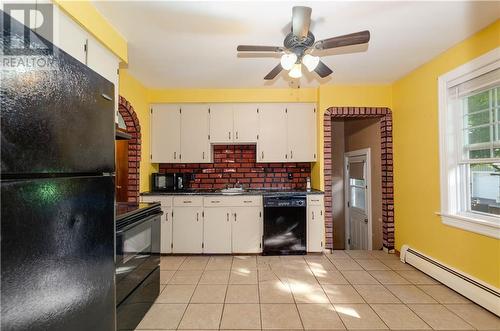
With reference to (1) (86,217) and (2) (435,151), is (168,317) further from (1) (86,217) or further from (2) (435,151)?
(2) (435,151)

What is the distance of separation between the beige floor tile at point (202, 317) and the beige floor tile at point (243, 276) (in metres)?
0.53

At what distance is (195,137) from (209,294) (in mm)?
2301

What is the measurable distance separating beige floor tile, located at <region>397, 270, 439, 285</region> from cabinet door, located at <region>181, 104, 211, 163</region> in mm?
3020

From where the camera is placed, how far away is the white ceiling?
1.97m

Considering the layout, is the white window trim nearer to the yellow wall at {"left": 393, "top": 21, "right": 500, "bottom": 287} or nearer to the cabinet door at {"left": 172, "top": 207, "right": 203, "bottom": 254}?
the yellow wall at {"left": 393, "top": 21, "right": 500, "bottom": 287}

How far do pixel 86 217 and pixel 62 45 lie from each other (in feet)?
4.56

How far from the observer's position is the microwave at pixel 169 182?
12.7 ft

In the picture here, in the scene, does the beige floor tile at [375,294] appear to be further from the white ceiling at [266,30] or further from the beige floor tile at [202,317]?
the white ceiling at [266,30]

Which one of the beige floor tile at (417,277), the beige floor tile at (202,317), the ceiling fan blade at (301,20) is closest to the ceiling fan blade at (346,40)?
the ceiling fan blade at (301,20)

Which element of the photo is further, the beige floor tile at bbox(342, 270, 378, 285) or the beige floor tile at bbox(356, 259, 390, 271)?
the beige floor tile at bbox(356, 259, 390, 271)

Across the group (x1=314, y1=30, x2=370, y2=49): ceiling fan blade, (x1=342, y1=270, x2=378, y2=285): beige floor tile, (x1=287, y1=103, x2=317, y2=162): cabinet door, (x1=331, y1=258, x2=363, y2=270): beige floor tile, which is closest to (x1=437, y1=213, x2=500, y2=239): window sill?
(x1=342, y1=270, x2=378, y2=285): beige floor tile

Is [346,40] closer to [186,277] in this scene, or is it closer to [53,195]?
[53,195]

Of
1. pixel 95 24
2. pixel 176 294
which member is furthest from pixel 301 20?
pixel 176 294

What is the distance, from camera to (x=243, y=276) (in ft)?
9.50
